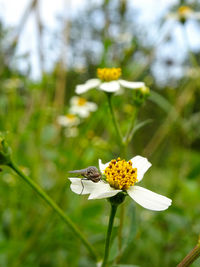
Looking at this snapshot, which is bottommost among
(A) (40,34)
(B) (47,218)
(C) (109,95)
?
→ (B) (47,218)

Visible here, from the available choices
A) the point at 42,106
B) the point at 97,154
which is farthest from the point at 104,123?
the point at 42,106

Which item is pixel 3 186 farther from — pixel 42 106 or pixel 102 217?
pixel 102 217

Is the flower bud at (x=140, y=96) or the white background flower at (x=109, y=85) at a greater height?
the white background flower at (x=109, y=85)

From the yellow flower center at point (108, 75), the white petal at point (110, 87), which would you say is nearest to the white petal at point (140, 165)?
the white petal at point (110, 87)

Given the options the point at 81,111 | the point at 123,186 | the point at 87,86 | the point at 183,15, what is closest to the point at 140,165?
the point at 123,186

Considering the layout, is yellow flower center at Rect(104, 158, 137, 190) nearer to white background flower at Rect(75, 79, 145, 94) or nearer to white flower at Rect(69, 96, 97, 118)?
white background flower at Rect(75, 79, 145, 94)

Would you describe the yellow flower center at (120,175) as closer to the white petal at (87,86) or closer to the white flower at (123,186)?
the white flower at (123,186)

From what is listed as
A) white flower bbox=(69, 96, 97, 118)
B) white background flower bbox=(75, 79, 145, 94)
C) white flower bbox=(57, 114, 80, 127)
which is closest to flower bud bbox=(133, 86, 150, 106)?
white background flower bbox=(75, 79, 145, 94)
